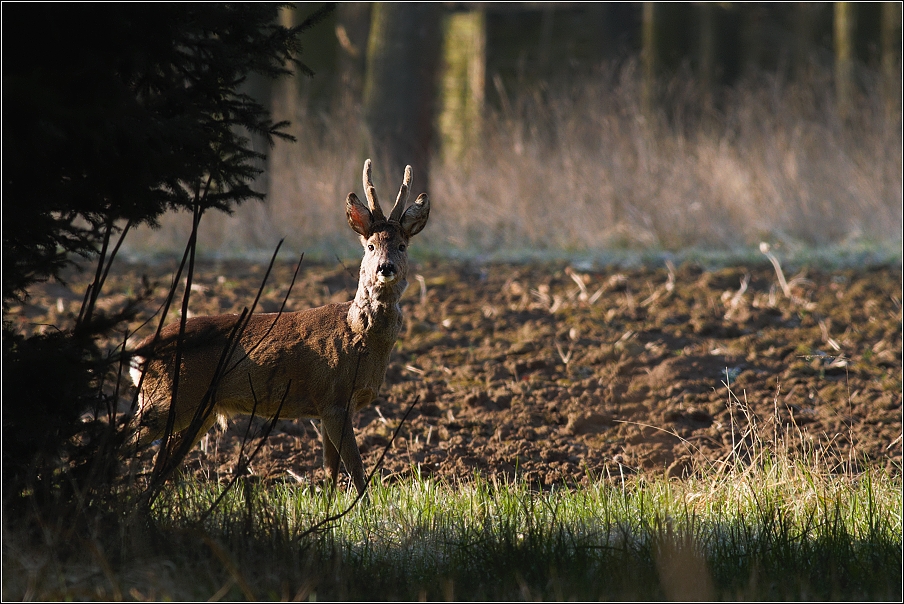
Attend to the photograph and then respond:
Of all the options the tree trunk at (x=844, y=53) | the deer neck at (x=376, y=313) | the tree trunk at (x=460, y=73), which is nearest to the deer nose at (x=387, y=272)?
the deer neck at (x=376, y=313)

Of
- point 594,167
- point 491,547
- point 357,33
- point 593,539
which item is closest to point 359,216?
point 491,547

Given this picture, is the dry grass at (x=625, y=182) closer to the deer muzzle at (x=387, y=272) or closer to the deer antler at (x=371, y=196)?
the deer antler at (x=371, y=196)

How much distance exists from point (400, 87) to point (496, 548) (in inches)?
376

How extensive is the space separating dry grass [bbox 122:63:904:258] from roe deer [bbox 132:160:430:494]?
19.7 ft

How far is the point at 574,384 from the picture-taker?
6.48 metres

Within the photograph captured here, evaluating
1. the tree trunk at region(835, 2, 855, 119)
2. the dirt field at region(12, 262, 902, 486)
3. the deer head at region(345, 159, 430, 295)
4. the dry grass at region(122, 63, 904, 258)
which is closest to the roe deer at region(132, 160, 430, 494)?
the deer head at region(345, 159, 430, 295)

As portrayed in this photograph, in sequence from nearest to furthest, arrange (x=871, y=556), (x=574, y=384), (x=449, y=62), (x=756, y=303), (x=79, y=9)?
(x=79, y=9) < (x=871, y=556) < (x=574, y=384) < (x=756, y=303) < (x=449, y=62)

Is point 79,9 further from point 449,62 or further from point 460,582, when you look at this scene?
point 449,62

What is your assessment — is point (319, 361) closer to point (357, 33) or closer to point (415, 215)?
point (415, 215)

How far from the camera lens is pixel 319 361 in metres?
4.35

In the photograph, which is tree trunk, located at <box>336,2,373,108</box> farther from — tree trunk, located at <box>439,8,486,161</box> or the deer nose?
the deer nose

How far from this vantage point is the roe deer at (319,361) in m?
4.18

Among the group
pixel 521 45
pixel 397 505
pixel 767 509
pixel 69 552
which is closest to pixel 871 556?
pixel 767 509

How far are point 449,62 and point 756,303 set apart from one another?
1855 centimetres
